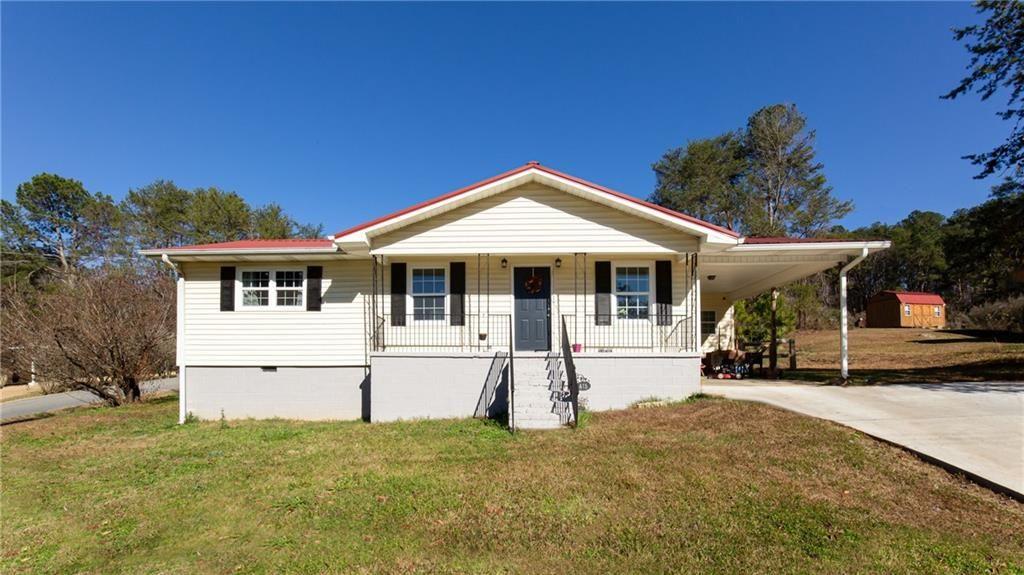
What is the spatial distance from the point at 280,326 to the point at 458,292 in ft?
13.5

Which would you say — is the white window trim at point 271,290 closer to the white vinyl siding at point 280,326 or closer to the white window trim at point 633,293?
the white vinyl siding at point 280,326

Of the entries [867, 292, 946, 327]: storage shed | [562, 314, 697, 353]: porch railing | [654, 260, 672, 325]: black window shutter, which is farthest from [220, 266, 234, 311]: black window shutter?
[867, 292, 946, 327]: storage shed

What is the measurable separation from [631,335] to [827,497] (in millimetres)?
5454

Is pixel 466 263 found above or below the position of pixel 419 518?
above

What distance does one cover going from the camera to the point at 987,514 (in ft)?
13.5

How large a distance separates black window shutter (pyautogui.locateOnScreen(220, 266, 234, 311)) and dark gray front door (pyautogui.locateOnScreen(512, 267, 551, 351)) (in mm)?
6478

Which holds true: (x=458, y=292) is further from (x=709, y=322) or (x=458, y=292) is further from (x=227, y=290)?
(x=709, y=322)

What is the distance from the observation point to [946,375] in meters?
11.0

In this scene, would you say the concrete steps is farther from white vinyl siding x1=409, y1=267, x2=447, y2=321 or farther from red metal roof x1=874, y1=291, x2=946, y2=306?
red metal roof x1=874, y1=291, x2=946, y2=306

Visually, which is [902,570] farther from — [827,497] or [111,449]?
[111,449]

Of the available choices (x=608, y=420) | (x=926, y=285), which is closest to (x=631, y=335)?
(x=608, y=420)

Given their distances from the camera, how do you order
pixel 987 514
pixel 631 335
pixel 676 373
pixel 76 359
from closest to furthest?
1. pixel 987 514
2. pixel 676 373
3. pixel 631 335
4. pixel 76 359

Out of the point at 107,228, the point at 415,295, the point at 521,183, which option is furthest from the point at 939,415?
the point at 107,228

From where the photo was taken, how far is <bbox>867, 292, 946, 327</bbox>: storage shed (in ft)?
112
